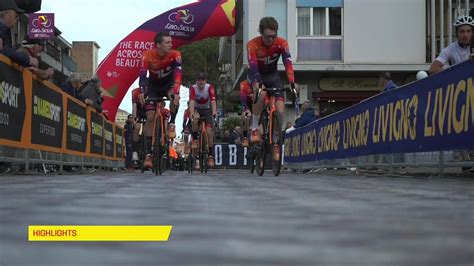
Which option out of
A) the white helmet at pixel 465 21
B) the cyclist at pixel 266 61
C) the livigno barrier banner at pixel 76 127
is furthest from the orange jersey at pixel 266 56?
the livigno barrier banner at pixel 76 127

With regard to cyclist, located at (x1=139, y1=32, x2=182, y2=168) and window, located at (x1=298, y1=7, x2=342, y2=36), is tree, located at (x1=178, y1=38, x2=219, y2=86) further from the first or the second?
cyclist, located at (x1=139, y1=32, x2=182, y2=168)

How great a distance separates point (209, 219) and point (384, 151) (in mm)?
6768

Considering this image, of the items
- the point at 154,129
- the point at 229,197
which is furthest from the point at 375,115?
the point at 229,197

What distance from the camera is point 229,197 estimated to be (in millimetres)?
Result: 3650

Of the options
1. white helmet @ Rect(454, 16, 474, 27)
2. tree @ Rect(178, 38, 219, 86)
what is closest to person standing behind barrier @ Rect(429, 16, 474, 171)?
white helmet @ Rect(454, 16, 474, 27)

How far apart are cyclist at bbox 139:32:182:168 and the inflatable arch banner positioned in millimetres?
11236

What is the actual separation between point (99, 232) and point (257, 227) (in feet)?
1.87

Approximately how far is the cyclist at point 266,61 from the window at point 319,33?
19912 millimetres

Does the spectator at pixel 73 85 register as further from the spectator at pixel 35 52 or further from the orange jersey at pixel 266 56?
the orange jersey at pixel 266 56

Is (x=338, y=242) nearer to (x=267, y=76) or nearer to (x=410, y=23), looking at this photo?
(x=267, y=76)

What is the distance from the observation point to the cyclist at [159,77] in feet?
31.2

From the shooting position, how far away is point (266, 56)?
8773 mm

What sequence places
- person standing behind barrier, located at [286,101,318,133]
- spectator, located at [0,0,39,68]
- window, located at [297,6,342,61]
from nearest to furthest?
spectator, located at [0,0,39,68] < person standing behind barrier, located at [286,101,318,133] < window, located at [297,6,342,61]

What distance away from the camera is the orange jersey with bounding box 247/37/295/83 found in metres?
8.55
